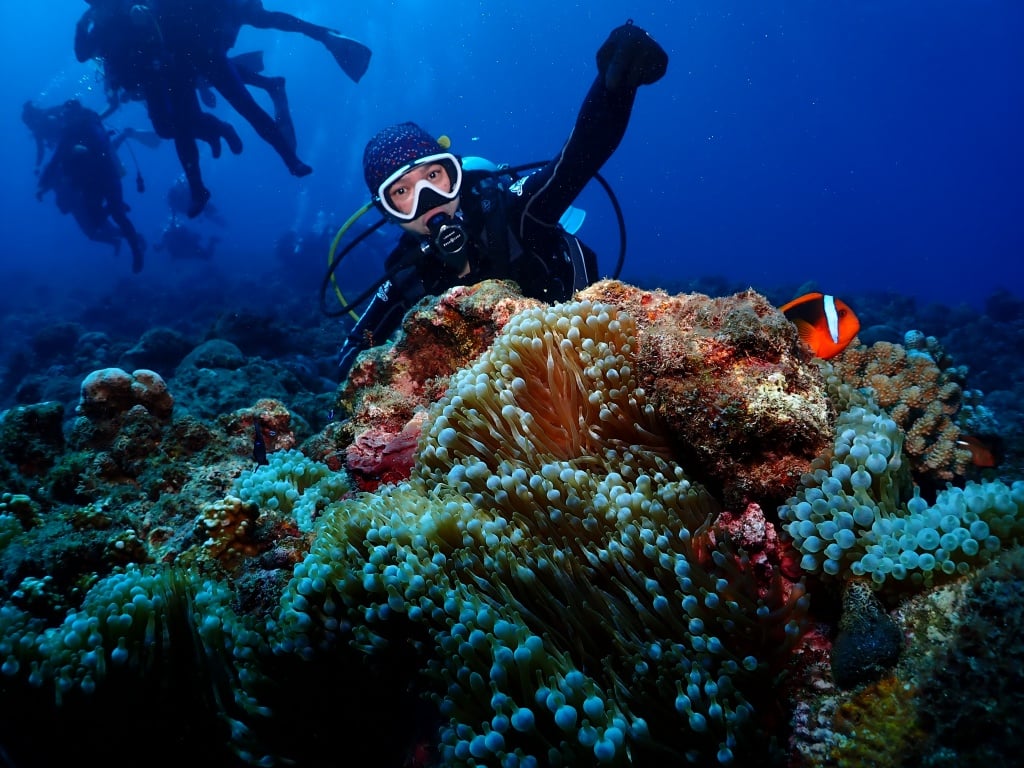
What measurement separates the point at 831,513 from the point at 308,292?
2682 centimetres

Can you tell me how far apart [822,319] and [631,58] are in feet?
7.46

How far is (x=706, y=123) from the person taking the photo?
312 feet

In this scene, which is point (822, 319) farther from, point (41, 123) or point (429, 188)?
point (41, 123)

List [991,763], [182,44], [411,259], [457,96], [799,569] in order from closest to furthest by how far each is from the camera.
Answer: [991,763] → [799,569] → [411,259] → [182,44] → [457,96]

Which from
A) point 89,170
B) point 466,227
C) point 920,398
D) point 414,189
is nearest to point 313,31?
point 89,170

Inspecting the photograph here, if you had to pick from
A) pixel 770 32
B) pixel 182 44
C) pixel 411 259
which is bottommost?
pixel 411 259

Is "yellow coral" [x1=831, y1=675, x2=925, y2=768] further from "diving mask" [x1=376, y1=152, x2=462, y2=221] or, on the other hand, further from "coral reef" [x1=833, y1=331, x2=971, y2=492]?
"diving mask" [x1=376, y1=152, x2=462, y2=221]

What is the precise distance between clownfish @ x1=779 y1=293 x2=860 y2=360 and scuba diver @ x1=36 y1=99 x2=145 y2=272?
1784 cm

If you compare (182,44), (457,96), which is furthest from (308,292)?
(457,96)

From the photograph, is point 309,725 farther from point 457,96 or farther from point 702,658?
point 457,96

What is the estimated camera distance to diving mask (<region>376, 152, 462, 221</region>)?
497 cm

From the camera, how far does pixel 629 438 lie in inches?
78.7

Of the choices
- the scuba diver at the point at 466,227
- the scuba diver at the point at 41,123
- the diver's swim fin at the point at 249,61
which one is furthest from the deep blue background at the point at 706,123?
the scuba diver at the point at 466,227

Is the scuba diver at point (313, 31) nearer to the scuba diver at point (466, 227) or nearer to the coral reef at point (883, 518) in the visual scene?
the scuba diver at point (466, 227)
